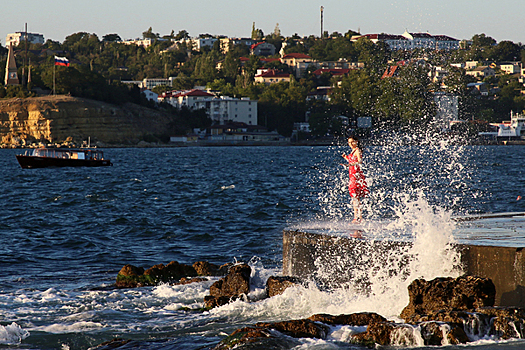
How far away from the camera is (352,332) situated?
8.88 meters

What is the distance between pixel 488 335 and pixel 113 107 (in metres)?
136

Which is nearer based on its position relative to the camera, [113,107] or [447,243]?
[447,243]

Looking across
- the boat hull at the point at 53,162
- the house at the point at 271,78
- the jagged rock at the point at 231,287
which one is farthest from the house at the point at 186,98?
the jagged rock at the point at 231,287

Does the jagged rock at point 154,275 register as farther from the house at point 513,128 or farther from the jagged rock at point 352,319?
the house at point 513,128

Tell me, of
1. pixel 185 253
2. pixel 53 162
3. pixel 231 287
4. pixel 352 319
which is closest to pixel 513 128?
pixel 53 162

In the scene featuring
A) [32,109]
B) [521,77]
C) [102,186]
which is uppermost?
[521,77]

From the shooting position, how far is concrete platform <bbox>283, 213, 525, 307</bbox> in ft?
29.8

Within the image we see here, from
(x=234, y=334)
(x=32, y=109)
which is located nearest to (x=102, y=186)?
(x=234, y=334)

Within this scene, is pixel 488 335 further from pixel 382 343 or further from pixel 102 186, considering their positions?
pixel 102 186

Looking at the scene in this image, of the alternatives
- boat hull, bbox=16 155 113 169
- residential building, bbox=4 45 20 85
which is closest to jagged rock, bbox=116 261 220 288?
boat hull, bbox=16 155 113 169

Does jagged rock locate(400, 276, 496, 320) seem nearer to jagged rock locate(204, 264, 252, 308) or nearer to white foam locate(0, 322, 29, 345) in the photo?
jagged rock locate(204, 264, 252, 308)

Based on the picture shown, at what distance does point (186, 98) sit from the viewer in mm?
161625

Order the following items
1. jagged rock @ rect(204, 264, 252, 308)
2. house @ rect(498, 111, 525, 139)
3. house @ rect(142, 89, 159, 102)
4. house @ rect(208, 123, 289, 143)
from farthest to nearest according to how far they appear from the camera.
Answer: house @ rect(142, 89, 159, 102) → house @ rect(208, 123, 289, 143) → house @ rect(498, 111, 525, 139) → jagged rock @ rect(204, 264, 252, 308)

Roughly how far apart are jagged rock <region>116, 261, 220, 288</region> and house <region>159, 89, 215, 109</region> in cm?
14545
